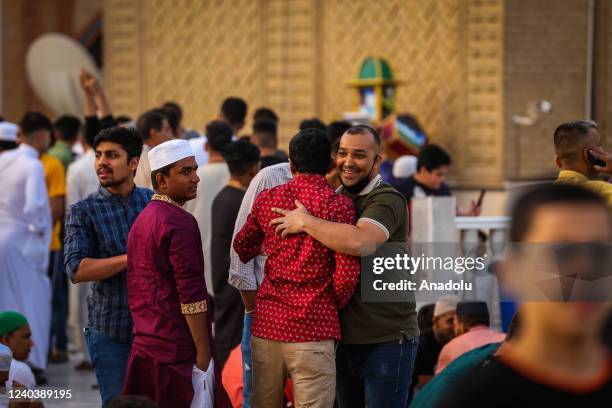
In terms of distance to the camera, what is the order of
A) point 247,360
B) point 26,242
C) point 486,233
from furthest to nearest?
point 486,233, point 26,242, point 247,360

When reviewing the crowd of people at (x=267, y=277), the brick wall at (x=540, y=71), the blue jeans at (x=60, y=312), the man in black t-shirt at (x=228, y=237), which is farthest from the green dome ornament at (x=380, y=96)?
the crowd of people at (x=267, y=277)

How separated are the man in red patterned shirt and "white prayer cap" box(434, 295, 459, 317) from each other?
7.06ft

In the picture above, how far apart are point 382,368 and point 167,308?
2.71ft

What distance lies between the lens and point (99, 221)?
448 centimetres

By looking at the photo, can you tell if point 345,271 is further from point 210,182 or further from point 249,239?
point 210,182

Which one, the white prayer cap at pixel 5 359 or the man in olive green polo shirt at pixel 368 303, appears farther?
the white prayer cap at pixel 5 359

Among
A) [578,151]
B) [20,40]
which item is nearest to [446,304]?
[578,151]

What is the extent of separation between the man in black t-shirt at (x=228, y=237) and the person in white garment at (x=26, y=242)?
1.51m

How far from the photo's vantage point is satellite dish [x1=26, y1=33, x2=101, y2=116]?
16688mm

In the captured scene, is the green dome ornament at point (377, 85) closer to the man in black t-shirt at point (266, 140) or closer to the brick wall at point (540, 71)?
the brick wall at point (540, 71)

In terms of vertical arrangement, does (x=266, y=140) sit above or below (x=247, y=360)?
above

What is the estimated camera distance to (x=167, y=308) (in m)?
4.00

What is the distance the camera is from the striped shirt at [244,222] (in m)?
4.71

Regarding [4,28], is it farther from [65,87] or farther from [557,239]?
[557,239]
